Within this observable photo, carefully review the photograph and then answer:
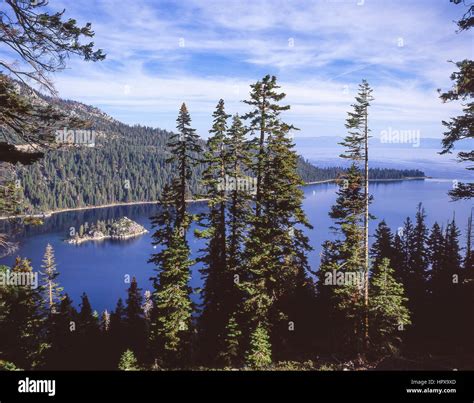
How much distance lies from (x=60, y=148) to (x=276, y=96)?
1252 cm

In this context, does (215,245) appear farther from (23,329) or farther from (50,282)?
(50,282)

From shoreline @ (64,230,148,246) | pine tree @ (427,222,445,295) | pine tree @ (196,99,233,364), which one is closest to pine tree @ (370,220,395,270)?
pine tree @ (427,222,445,295)

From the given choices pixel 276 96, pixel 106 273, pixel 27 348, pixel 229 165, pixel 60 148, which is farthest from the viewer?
pixel 106 273

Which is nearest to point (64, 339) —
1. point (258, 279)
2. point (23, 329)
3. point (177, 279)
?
point (23, 329)

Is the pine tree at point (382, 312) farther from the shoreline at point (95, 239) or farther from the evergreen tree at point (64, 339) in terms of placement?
the shoreline at point (95, 239)

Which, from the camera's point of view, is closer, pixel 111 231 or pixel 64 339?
pixel 64 339

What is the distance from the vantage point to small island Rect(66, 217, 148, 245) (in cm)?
18141

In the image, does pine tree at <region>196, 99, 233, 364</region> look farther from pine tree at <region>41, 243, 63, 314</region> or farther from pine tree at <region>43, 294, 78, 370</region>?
pine tree at <region>41, 243, 63, 314</region>

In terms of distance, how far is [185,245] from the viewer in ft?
79.0

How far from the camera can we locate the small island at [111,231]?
181 meters

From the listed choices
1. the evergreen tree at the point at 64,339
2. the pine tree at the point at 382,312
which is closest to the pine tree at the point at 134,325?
the evergreen tree at the point at 64,339

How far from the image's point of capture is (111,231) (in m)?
191
